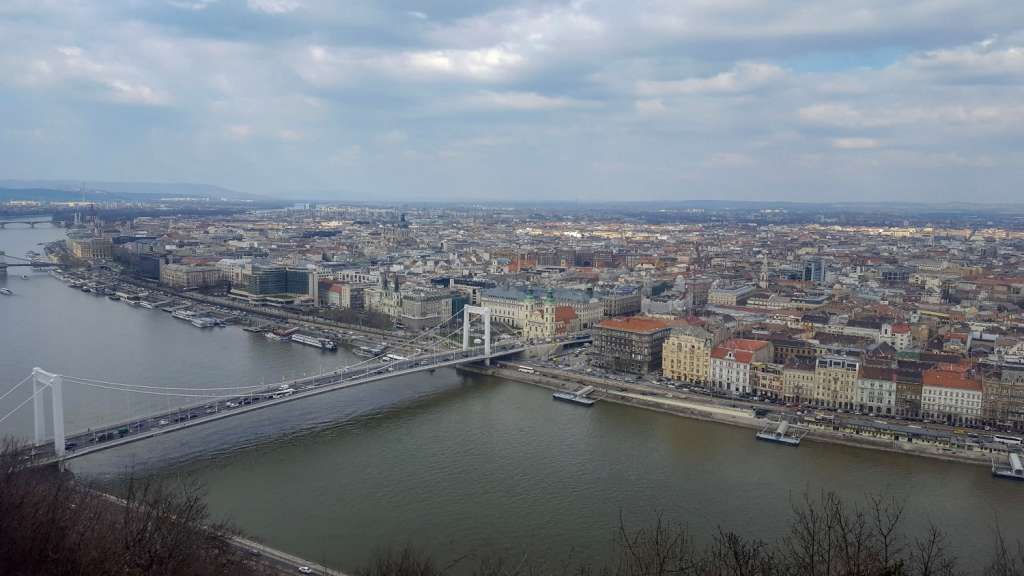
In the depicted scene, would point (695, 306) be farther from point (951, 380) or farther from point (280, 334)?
point (280, 334)

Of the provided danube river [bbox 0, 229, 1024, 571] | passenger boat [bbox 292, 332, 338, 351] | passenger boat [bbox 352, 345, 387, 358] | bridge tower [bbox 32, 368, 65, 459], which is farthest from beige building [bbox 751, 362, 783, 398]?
bridge tower [bbox 32, 368, 65, 459]

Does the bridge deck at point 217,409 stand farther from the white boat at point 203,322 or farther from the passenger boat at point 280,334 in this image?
the white boat at point 203,322

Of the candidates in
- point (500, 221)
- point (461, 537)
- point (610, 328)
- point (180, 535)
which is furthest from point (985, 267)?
point (500, 221)

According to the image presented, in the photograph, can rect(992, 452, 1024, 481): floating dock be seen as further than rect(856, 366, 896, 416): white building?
No

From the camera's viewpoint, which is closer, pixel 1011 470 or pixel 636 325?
pixel 1011 470

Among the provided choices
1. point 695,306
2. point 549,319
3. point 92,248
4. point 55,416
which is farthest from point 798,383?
point 92,248

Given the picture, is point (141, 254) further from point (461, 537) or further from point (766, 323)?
point (461, 537)

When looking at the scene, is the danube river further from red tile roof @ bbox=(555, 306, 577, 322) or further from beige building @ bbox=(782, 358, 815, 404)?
red tile roof @ bbox=(555, 306, 577, 322)
